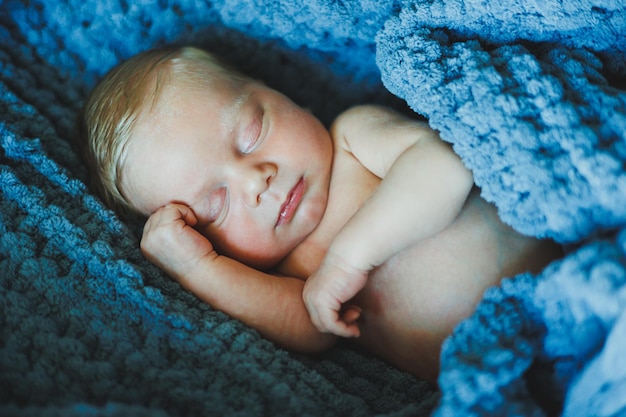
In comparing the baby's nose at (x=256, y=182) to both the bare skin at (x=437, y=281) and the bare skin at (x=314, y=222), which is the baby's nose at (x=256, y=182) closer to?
the bare skin at (x=314, y=222)

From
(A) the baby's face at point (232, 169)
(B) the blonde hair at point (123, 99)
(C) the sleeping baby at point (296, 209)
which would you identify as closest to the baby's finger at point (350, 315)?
(C) the sleeping baby at point (296, 209)

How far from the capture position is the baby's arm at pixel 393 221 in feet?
2.77

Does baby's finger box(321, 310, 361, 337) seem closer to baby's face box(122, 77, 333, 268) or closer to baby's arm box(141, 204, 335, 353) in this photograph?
baby's arm box(141, 204, 335, 353)

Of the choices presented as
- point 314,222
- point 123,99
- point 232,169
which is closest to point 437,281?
point 314,222

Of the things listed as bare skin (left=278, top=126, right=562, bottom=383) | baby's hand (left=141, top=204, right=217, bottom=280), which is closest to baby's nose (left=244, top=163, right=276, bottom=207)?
baby's hand (left=141, top=204, right=217, bottom=280)

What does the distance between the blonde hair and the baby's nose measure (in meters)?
0.20

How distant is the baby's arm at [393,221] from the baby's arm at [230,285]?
0.05 meters

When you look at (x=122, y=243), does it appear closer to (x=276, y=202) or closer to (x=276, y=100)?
(x=276, y=202)

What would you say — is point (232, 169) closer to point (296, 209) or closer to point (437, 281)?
point (296, 209)

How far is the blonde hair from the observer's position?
104 centimetres

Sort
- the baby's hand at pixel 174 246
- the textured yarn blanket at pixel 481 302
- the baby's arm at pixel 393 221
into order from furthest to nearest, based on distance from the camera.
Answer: the baby's hand at pixel 174 246 → the baby's arm at pixel 393 221 → the textured yarn blanket at pixel 481 302

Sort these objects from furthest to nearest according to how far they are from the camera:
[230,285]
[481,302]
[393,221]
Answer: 1. [230,285]
2. [393,221]
3. [481,302]

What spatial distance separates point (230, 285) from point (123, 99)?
0.42 m

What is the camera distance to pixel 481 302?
2.43ft
